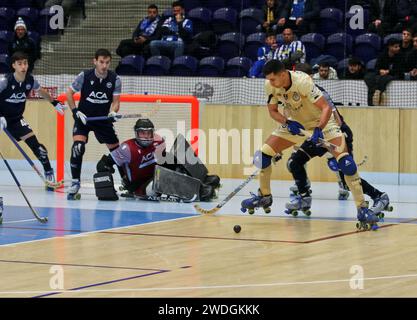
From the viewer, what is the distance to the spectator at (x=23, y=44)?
19.6m

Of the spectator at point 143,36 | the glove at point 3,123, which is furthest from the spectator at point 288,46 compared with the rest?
the glove at point 3,123

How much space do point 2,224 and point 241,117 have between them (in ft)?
21.8

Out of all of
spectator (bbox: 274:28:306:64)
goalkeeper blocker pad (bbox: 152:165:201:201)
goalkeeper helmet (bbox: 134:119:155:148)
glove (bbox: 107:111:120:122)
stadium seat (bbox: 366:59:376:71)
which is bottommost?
goalkeeper blocker pad (bbox: 152:165:201:201)

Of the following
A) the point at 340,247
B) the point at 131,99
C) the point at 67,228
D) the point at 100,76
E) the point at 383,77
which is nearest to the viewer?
the point at 340,247

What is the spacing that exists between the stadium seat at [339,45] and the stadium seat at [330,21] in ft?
0.77

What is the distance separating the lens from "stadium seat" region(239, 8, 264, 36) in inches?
736

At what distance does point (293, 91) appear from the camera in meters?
11.1

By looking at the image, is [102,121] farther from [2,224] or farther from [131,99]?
[2,224]

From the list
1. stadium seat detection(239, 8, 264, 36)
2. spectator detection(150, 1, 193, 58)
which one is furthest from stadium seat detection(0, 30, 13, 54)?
stadium seat detection(239, 8, 264, 36)

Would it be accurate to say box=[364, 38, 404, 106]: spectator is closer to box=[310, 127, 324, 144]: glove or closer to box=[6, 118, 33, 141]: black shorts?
box=[6, 118, 33, 141]: black shorts

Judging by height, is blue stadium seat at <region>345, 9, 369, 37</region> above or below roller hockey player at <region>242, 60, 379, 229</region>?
above

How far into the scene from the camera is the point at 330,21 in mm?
18078

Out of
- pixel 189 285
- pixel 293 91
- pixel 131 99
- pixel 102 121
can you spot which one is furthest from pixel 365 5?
pixel 189 285

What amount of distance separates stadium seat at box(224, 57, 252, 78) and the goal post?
8.38ft
